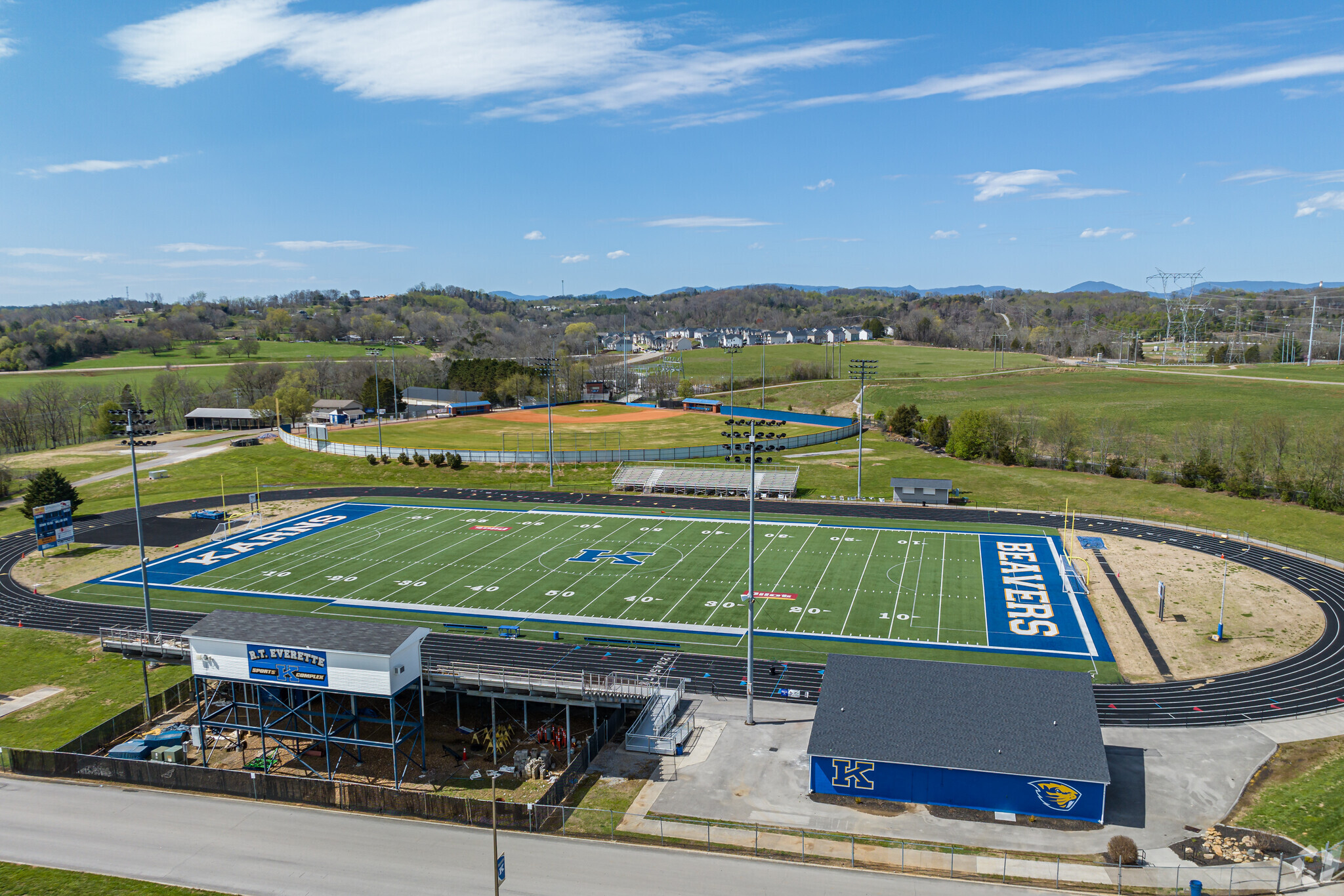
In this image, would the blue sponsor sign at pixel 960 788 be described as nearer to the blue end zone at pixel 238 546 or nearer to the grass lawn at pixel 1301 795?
the grass lawn at pixel 1301 795

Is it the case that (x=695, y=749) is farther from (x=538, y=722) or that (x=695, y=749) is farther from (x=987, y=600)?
(x=987, y=600)

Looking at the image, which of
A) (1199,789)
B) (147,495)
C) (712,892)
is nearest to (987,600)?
(1199,789)

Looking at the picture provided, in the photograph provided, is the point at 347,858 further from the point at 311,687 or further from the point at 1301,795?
the point at 1301,795

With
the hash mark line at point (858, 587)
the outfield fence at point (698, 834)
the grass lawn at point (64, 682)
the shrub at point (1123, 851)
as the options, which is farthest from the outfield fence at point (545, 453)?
the shrub at point (1123, 851)

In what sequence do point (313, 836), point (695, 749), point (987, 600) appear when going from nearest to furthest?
1. point (313, 836)
2. point (695, 749)
3. point (987, 600)

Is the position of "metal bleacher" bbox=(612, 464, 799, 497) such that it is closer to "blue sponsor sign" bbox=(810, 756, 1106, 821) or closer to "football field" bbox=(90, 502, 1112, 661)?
"football field" bbox=(90, 502, 1112, 661)
